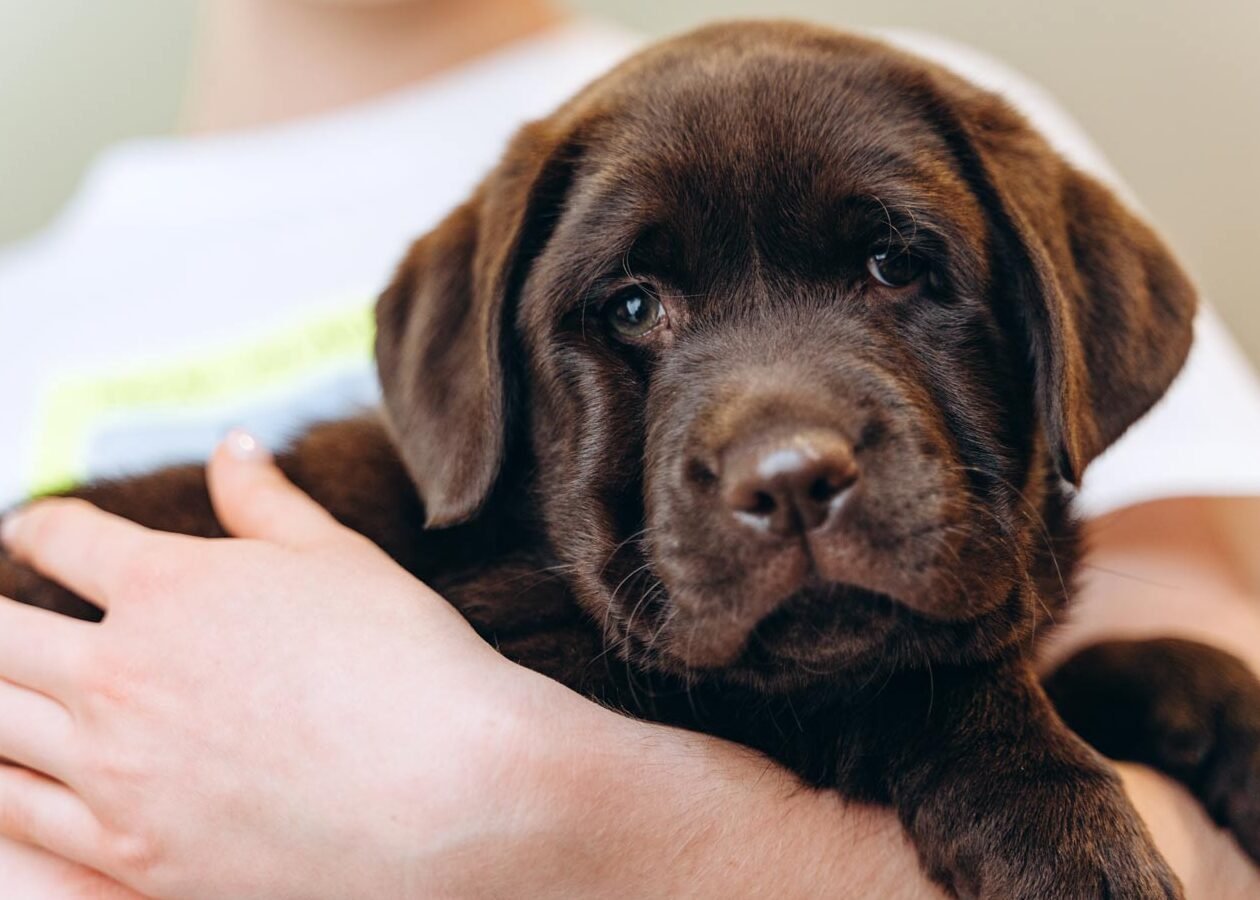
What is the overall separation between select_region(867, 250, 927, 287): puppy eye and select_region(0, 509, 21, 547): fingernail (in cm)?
139

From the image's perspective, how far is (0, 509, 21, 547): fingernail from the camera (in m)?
1.94

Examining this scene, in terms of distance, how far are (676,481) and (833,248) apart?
0.36 meters

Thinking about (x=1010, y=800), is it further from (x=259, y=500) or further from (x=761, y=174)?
(x=259, y=500)

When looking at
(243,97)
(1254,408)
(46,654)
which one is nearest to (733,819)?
(46,654)

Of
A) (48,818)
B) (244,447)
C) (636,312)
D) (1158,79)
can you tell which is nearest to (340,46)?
(244,447)

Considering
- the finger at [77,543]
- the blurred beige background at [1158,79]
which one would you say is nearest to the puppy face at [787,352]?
the finger at [77,543]

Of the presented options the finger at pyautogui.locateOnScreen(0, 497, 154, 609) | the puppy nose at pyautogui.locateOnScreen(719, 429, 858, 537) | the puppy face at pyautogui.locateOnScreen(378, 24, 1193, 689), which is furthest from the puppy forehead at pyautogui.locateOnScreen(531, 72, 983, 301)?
the finger at pyautogui.locateOnScreen(0, 497, 154, 609)

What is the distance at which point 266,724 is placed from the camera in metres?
1.49

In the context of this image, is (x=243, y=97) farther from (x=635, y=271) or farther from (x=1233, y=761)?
(x=1233, y=761)

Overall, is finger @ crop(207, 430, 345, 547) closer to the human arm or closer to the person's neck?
the human arm

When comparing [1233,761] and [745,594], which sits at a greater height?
[745,594]

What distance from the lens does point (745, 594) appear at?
134 centimetres

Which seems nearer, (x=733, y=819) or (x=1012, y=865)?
(x=1012, y=865)

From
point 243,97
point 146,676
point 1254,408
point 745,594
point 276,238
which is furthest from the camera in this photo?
point 243,97
